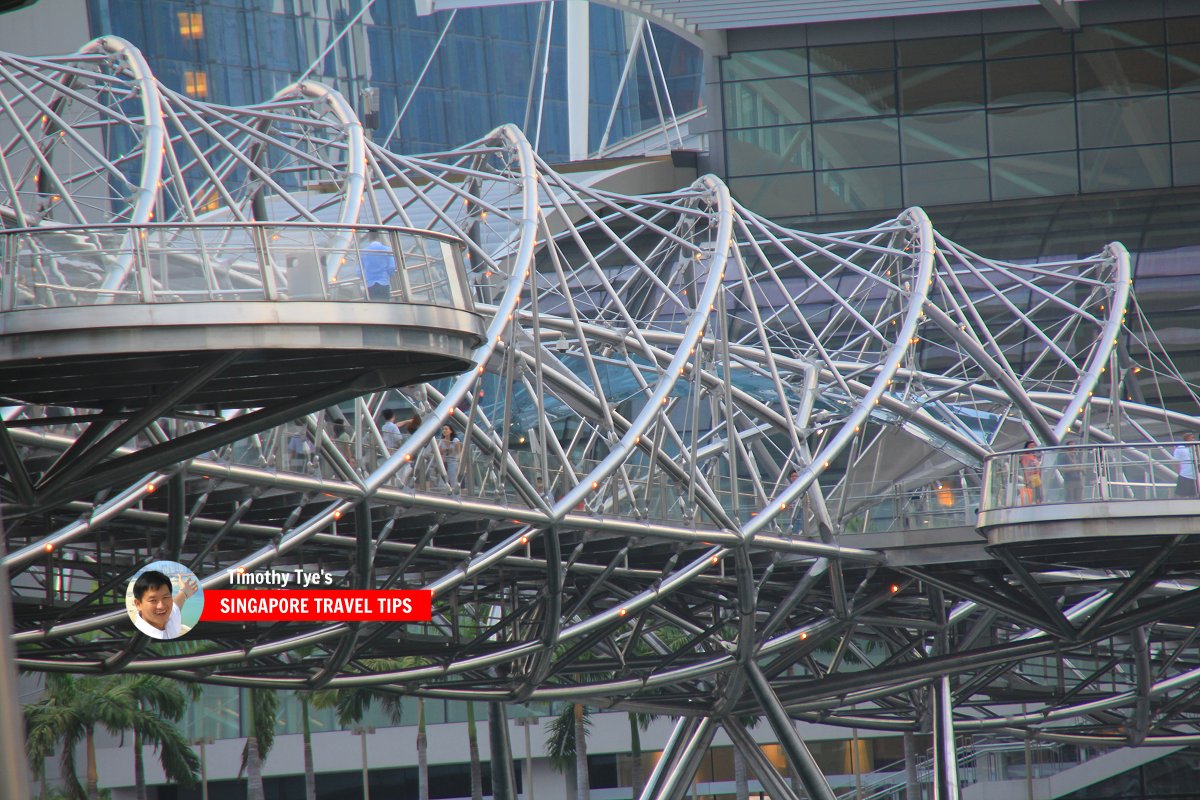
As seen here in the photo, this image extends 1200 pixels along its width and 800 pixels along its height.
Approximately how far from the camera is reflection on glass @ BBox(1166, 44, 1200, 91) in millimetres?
63469

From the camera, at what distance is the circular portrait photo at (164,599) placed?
28266 millimetres

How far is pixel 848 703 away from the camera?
164 feet

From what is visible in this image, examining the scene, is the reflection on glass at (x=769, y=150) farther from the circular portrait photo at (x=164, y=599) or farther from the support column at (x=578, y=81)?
the circular portrait photo at (x=164, y=599)

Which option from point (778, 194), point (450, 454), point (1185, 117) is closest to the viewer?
point (450, 454)

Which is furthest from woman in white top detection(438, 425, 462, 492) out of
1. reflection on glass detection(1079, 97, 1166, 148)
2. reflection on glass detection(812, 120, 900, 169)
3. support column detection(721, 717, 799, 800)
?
reflection on glass detection(1079, 97, 1166, 148)

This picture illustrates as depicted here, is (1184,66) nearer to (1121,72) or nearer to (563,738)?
(1121,72)

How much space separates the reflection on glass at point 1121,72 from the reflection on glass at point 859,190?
715 cm

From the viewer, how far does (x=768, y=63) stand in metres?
65.6

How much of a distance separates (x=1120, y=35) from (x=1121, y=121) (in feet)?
9.58

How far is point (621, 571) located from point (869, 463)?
18811mm

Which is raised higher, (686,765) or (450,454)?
(450,454)

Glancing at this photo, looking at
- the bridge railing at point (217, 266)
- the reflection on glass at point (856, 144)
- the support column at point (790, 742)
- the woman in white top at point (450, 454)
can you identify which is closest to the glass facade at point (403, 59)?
the reflection on glass at point (856, 144)

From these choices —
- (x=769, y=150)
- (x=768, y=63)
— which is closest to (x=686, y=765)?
(x=769, y=150)

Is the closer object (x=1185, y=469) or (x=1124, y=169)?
(x=1185, y=469)
